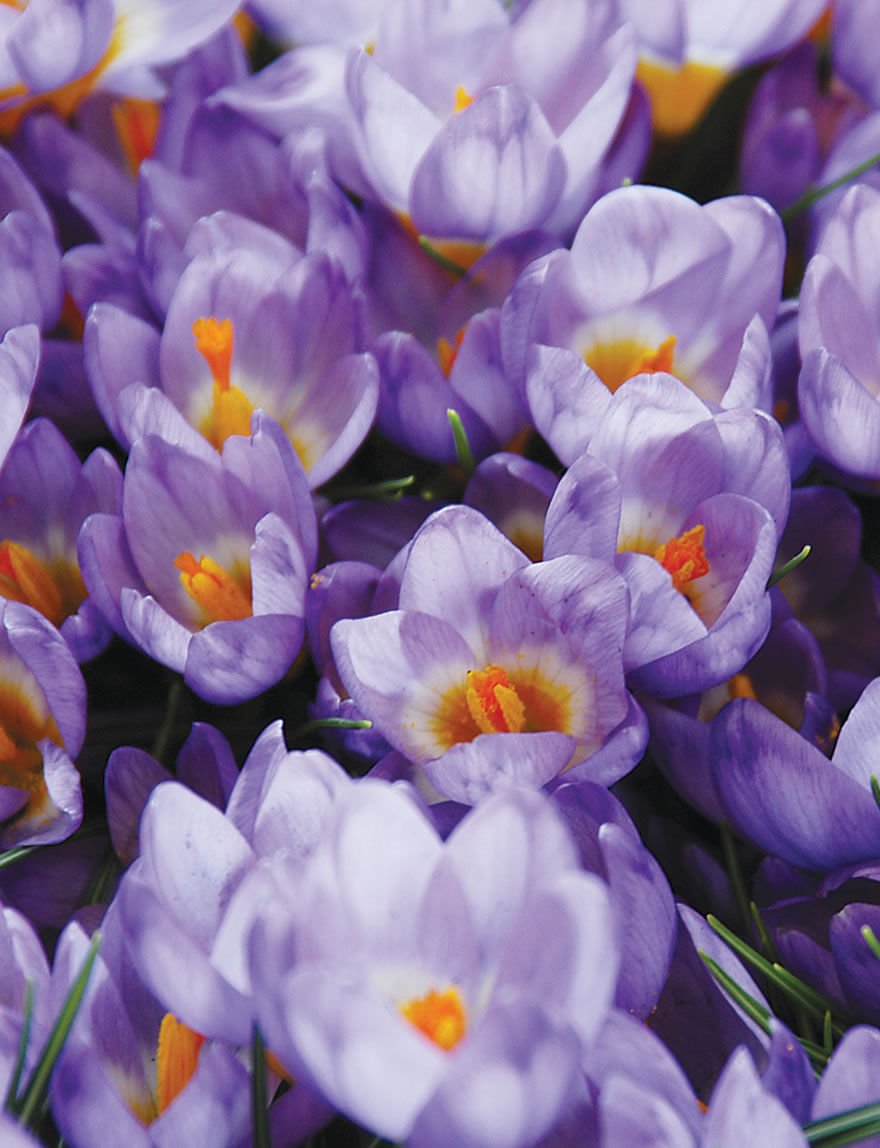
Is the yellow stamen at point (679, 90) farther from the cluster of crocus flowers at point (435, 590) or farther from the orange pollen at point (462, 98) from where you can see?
the orange pollen at point (462, 98)

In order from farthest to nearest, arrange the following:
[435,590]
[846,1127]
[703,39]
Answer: [703,39], [435,590], [846,1127]

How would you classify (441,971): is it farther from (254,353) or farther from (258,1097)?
(254,353)

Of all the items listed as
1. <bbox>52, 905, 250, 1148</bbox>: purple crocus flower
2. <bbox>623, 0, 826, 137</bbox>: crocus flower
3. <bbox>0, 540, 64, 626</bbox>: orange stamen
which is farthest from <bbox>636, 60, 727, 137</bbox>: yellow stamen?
<bbox>52, 905, 250, 1148</bbox>: purple crocus flower

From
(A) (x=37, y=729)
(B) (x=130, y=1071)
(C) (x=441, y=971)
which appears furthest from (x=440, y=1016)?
(A) (x=37, y=729)

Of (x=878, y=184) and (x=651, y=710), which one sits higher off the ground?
(x=878, y=184)

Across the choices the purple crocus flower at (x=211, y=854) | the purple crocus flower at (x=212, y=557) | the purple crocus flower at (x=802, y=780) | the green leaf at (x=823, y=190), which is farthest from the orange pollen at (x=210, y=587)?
the green leaf at (x=823, y=190)

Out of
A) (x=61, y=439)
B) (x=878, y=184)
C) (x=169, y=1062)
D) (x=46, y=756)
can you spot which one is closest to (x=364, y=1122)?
(x=169, y=1062)

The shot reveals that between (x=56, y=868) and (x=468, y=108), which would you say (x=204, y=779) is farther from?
(x=468, y=108)
